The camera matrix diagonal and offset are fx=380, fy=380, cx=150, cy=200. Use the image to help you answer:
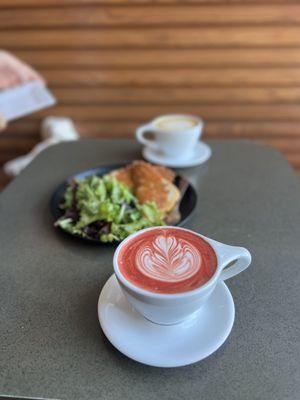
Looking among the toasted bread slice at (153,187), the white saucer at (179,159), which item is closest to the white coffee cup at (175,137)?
the white saucer at (179,159)

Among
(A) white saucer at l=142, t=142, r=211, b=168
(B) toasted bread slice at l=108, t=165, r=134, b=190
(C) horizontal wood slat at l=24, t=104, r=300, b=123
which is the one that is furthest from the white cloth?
(B) toasted bread slice at l=108, t=165, r=134, b=190

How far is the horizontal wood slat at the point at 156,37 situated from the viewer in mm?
2029

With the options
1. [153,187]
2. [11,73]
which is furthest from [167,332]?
[11,73]

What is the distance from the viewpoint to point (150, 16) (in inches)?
79.7

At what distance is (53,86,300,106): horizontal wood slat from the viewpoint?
7.13 feet

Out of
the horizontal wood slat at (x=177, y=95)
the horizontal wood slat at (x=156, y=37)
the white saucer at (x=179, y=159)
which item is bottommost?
the horizontal wood slat at (x=177, y=95)

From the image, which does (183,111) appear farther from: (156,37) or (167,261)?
(167,261)

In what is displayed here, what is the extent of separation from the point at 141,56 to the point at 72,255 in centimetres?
159

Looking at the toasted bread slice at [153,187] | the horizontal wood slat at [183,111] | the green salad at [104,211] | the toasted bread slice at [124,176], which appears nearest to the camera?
the green salad at [104,211]

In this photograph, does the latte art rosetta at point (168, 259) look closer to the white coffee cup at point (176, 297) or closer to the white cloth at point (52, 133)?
the white coffee cup at point (176, 297)

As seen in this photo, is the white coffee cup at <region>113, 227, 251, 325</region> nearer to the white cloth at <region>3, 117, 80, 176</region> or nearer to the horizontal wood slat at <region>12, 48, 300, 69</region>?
the white cloth at <region>3, 117, 80, 176</region>

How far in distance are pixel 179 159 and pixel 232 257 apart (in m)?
0.69

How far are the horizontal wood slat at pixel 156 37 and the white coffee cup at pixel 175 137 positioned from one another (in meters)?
0.93

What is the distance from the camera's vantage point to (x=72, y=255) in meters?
0.84
